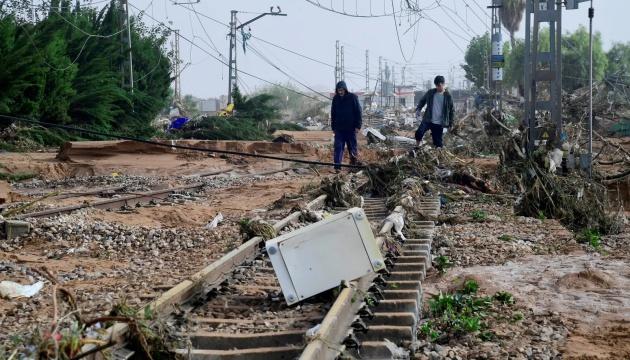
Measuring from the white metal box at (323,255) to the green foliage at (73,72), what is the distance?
2124cm

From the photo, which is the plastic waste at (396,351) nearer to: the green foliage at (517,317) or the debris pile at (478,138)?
the green foliage at (517,317)

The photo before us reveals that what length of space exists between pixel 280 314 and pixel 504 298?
69.3 inches

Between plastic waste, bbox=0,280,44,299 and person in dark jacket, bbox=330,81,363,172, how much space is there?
10.5m

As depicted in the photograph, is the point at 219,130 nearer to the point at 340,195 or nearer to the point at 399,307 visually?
the point at 340,195

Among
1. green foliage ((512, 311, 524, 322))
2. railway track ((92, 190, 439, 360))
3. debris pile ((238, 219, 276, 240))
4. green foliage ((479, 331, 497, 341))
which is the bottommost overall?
green foliage ((479, 331, 497, 341))

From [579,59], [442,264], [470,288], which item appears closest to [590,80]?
[442,264]

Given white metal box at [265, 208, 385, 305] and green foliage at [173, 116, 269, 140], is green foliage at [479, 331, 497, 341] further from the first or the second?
green foliage at [173, 116, 269, 140]

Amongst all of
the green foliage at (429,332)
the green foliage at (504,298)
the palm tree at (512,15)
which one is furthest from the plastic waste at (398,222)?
the palm tree at (512,15)

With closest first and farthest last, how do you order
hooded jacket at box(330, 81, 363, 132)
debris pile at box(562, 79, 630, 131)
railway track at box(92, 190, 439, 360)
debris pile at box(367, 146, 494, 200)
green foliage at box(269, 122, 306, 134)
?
railway track at box(92, 190, 439, 360) < debris pile at box(367, 146, 494, 200) < hooded jacket at box(330, 81, 363, 132) < debris pile at box(562, 79, 630, 131) < green foliage at box(269, 122, 306, 134)

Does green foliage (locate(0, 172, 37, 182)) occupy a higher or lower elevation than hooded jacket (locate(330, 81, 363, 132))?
lower

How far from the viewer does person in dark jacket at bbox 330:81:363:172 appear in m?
16.6

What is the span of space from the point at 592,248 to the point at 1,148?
20195mm

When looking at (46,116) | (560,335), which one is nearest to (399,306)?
(560,335)

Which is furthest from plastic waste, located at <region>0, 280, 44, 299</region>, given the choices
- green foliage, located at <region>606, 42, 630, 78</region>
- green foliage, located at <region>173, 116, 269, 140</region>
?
green foliage, located at <region>606, 42, 630, 78</region>
